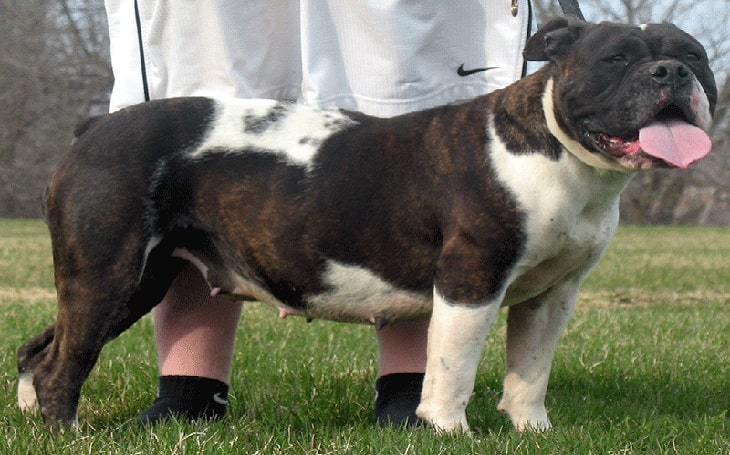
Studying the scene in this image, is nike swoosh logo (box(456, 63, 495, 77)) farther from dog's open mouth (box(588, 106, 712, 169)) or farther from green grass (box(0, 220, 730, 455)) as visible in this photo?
green grass (box(0, 220, 730, 455))

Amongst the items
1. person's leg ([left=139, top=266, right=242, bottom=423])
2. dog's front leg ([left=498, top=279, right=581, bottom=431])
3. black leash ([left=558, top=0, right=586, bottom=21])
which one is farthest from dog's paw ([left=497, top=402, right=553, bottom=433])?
black leash ([left=558, top=0, right=586, bottom=21])

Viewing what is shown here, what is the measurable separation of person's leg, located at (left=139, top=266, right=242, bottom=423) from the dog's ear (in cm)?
132

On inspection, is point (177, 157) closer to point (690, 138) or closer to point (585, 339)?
point (690, 138)

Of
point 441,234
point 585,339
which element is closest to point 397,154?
point 441,234

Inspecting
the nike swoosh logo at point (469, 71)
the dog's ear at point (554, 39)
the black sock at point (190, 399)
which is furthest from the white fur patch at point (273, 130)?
the black sock at point (190, 399)

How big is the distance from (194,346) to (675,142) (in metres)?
1.71

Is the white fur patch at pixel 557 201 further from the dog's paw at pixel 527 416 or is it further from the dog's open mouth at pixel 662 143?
the dog's paw at pixel 527 416

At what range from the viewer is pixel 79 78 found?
2577 centimetres

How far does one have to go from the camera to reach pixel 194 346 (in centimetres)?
356

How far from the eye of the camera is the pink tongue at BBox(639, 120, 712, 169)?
104 inches

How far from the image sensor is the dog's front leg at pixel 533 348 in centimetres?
320

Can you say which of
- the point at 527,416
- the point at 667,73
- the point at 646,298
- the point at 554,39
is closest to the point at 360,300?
the point at 527,416

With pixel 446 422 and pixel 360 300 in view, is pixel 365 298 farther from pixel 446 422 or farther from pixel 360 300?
pixel 446 422

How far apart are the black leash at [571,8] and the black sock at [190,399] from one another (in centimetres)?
164
